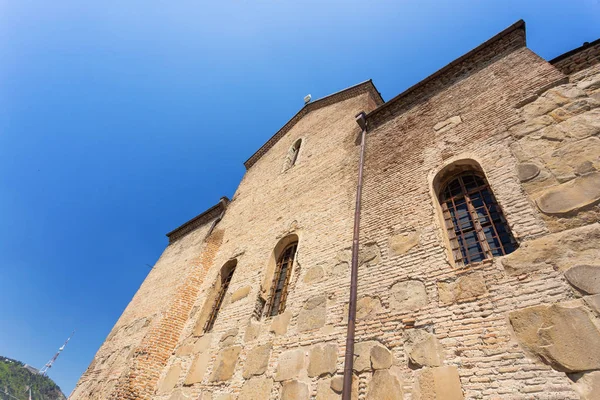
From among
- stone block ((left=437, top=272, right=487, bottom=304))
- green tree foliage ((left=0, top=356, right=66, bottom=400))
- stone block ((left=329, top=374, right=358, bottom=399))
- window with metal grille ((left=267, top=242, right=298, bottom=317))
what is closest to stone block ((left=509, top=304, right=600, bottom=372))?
stone block ((left=437, top=272, right=487, bottom=304))

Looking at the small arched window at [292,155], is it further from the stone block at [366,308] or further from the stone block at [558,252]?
the stone block at [558,252]

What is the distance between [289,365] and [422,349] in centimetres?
188

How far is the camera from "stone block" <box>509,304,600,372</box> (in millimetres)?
2385

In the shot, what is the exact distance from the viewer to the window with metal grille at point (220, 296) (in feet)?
21.8

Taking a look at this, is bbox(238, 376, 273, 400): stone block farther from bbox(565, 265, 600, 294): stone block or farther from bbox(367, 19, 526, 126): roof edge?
bbox(367, 19, 526, 126): roof edge

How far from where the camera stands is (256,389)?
425 centimetres

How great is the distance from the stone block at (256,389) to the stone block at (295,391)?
267 mm

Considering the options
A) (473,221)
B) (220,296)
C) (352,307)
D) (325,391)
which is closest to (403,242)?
(473,221)

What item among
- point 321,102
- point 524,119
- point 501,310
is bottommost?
point 501,310

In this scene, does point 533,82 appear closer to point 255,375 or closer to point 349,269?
point 349,269

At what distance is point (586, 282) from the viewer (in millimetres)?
2682

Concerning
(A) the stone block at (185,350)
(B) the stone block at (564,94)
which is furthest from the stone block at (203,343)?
(B) the stone block at (564,94)

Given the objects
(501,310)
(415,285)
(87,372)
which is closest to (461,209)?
(415,285)

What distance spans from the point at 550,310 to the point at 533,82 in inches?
141
